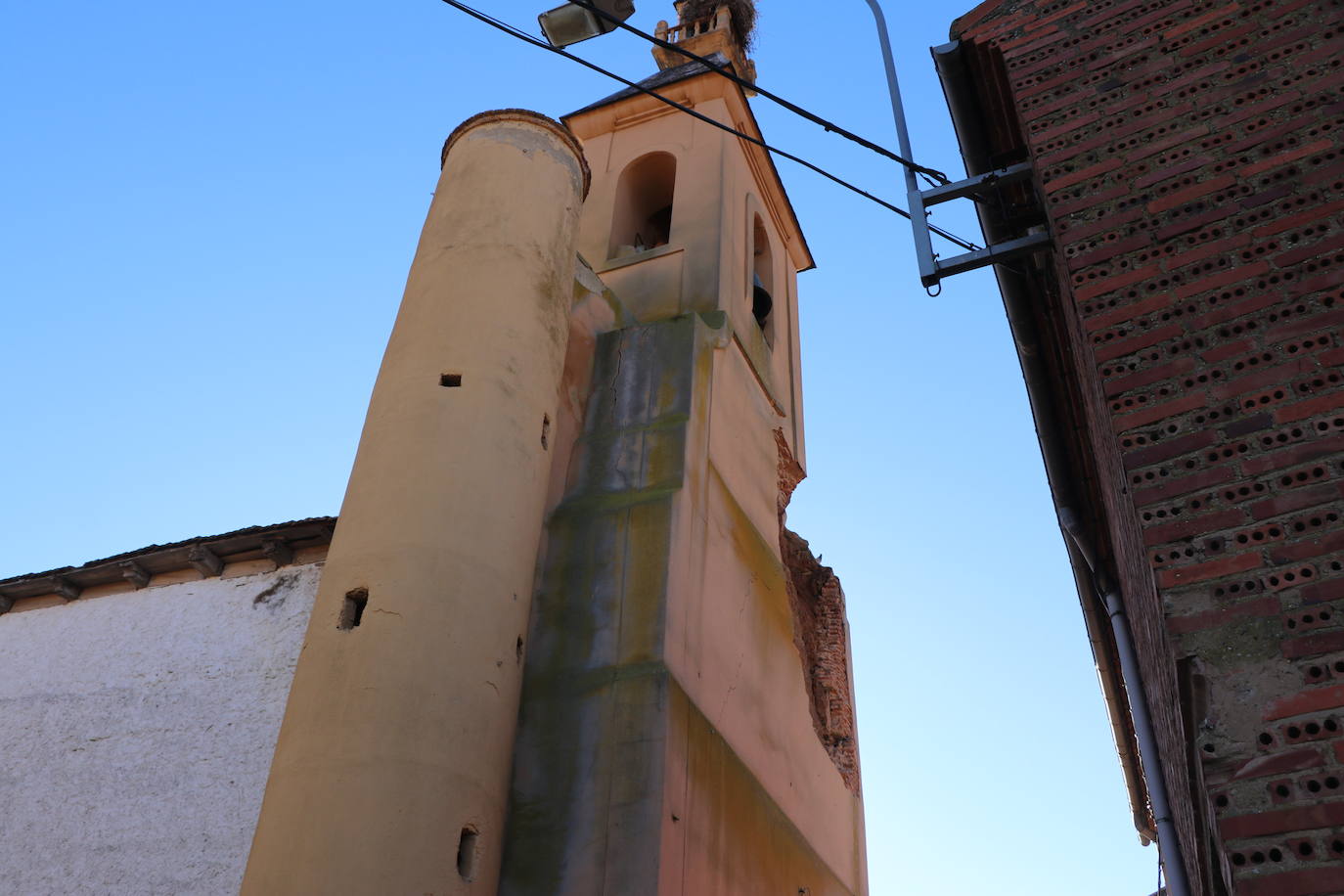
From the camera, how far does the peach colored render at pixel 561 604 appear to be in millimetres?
8250

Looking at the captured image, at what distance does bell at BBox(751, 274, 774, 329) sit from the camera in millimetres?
17172

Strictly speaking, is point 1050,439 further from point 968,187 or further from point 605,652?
point 605,652

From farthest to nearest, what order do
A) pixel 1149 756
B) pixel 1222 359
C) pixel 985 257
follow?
pixel 1149 756 → pixel 985 257 → pixel 1222 359

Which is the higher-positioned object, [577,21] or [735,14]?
[735,14]

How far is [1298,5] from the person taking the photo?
5.87m

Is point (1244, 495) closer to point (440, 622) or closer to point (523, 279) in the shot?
point (440, 622)

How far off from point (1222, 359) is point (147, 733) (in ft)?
32.7

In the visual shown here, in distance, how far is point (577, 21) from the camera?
28.8ft

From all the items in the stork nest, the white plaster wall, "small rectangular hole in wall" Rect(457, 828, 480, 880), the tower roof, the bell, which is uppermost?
the stork nest

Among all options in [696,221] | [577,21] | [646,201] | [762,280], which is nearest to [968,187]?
[577,21]

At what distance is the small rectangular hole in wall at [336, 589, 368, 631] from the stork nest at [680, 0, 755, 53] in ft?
58.5

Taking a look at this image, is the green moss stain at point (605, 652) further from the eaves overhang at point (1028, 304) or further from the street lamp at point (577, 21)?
the street lamp at point (577, 21)

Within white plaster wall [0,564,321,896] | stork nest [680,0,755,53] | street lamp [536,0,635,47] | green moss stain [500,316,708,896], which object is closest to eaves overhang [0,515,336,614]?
white plaster wall [0,564,321,896]

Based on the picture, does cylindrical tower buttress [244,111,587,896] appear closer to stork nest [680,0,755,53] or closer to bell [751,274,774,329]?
bell [751,274,774,329]
